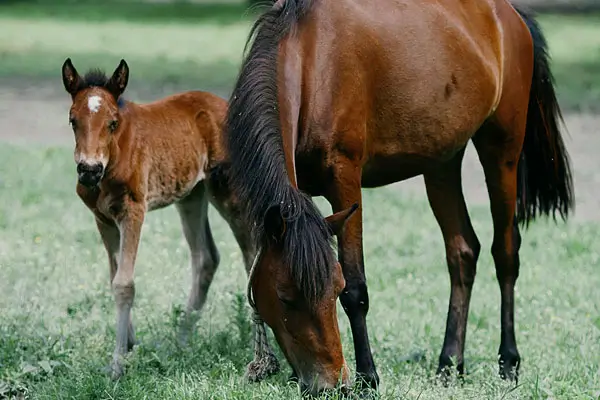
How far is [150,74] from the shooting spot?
19.6m

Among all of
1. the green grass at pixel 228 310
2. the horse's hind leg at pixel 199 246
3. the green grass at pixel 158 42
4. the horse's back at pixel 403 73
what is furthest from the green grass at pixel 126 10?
the horse's back at pixel 403 73

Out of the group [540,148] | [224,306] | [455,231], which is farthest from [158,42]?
[455,231]

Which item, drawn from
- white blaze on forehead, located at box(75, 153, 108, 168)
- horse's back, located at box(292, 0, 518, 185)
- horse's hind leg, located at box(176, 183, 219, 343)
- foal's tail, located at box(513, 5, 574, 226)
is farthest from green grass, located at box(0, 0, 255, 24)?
white blaze on forehead, located at box(75, 153, 108, 168)

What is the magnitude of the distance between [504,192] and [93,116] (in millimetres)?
2563

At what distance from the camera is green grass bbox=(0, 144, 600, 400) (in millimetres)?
5477

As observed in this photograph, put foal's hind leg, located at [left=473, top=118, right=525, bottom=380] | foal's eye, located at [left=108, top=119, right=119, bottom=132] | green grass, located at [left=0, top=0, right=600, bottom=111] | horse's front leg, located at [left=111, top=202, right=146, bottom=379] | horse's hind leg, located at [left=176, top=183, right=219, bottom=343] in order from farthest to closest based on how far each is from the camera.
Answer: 1. green grass, located at [left=0, top=0, right=600, bottom=111]
2. horse's hind leg, located at [left=176, top=183, right=219, bottom=343]
3. foal's hind leg, located at [left=473, top=118, right=525, bottom=380]
4. horse's front leg, located at [left=111, top=202, right=146, bottom=379]
5. foal's eye, located at [left=108, top=119, right=119, bottom=132]

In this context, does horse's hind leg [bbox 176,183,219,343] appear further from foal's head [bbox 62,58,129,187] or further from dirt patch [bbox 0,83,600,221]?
dirt patch [bbox 0,83,600,221]

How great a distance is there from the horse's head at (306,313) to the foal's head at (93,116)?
1190 mm

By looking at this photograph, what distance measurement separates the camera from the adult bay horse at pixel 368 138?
4.70 meters

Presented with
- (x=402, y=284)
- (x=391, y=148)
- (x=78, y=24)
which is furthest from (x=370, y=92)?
(x=78, y=24)

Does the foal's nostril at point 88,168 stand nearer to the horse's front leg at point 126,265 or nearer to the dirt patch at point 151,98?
the horse's front leg at point 126,265

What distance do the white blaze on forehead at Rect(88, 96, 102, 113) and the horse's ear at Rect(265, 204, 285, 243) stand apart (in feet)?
4.55

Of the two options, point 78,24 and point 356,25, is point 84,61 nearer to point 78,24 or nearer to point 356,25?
point 78,24

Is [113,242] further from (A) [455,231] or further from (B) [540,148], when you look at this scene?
(B) [540,148]
